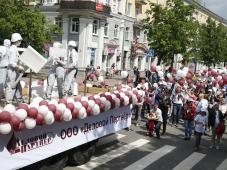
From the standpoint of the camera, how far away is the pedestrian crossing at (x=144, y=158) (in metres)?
12.2

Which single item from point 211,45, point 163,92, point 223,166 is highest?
point 211,45

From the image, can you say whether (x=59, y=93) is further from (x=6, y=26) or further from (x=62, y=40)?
(x=62, y=40)

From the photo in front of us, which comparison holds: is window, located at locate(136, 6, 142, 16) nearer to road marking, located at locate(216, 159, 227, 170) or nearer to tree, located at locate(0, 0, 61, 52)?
tree, located at locate(0, 0, 61, 52)

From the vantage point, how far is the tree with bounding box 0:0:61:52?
1161 inches

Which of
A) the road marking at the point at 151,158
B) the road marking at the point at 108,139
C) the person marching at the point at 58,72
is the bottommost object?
the road marking at the point at 151,158

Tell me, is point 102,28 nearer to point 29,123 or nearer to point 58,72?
point 58,72

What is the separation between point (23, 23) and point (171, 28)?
526 inches

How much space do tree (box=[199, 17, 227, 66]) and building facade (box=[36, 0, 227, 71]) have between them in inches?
282

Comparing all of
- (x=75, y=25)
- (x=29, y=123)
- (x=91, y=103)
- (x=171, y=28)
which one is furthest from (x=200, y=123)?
(x=75, y=25)

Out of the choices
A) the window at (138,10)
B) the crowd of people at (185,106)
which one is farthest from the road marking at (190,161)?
the window at (138,10)

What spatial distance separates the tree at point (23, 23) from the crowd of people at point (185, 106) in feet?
38.1

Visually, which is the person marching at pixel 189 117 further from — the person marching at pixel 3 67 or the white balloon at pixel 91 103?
the person marching at pixel 3 67

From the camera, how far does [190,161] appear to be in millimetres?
13477

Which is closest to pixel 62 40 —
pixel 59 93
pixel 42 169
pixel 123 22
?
pixel 123 22
